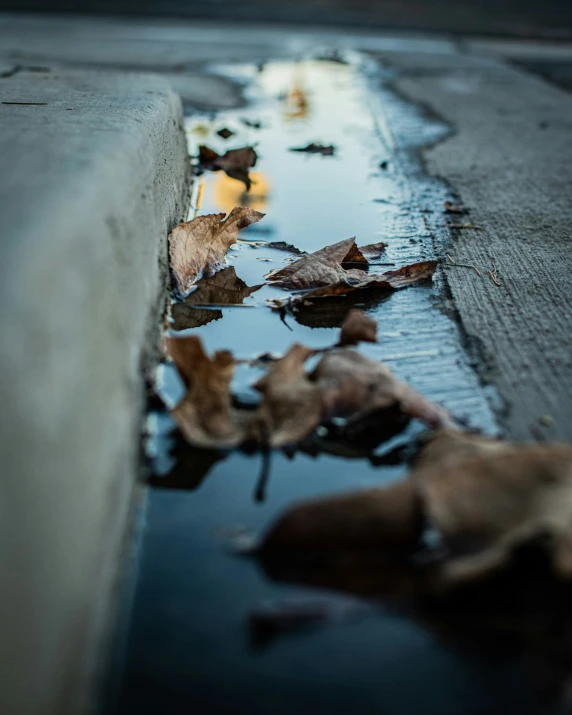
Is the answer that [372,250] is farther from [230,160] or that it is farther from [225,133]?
[225,133]

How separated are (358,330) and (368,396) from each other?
0.75ft

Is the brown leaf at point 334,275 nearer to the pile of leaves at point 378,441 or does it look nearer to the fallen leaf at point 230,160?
the pile of leaves at point 378,441

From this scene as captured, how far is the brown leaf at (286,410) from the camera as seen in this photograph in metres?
1.03

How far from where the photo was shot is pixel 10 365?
2.16 feet

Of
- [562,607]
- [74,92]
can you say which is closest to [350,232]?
[74,92]

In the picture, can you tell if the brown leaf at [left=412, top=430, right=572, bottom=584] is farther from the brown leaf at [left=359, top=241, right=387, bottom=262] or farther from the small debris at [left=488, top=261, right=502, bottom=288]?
the brown leaf at [left=359, top=241, right=387, bottom=262]

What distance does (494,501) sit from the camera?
825 mm

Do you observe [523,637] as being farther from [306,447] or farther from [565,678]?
[306,447]

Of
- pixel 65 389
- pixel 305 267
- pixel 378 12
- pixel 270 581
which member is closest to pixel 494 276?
pixel 305 267

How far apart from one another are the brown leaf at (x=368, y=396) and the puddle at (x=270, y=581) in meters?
0.06

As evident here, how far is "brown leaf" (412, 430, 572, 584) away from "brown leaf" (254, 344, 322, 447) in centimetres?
20

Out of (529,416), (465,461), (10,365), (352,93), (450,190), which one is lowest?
(352,93)

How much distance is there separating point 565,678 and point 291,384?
51 cm

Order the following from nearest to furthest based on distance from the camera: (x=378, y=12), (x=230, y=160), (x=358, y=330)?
(x=358, y=330)
(x=230, y=160)
(x=378, y=12)
